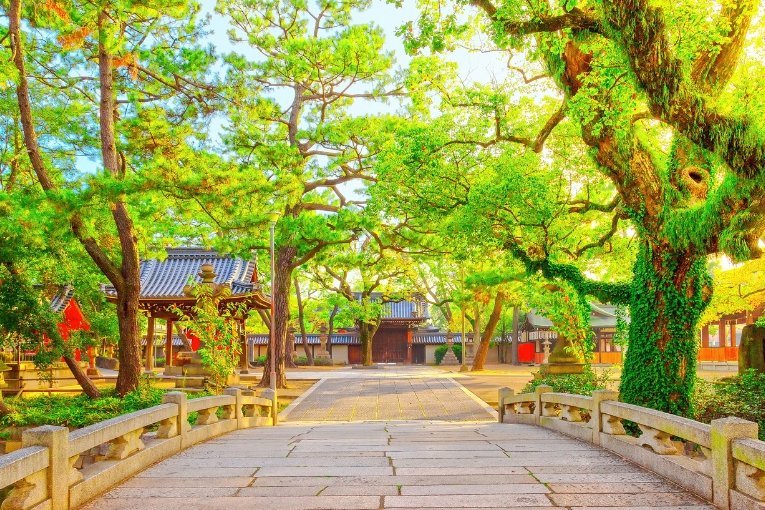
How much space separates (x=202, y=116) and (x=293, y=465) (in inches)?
386

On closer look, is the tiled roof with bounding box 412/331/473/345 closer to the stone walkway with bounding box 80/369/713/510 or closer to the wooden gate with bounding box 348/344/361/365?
the wooden gate with bounding box 348/344/361/365

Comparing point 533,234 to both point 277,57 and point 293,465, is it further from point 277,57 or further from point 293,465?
point 277,57

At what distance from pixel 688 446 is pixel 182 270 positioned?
2321 centimetres

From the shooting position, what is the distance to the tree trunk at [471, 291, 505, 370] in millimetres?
31900

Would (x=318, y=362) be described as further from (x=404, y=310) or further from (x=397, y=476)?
(x=397, y=476)

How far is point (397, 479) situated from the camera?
18.9 feet

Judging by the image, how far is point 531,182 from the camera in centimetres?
1272

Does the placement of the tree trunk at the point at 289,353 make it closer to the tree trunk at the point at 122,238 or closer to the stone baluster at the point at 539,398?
the tree trunk at the point at 122,238

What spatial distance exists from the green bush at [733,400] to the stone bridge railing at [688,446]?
162 cm

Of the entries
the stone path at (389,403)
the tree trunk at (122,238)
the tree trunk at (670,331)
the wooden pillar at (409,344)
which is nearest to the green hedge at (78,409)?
the tree trunk at (122,238)

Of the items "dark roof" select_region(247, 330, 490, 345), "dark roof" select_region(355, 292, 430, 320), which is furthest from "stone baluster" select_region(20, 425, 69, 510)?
"dark roof" select_region(247, 330, 490, 345)

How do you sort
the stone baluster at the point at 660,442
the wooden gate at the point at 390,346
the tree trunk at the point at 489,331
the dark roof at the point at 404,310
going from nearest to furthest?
the stone baluster at the point at 660,442 < the tree trunk at the point at 489,331 < the dark roof at the point at 404,310 < the wooden gate at the point at 390,346

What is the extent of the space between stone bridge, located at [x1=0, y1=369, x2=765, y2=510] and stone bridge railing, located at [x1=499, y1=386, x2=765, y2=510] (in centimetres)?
1

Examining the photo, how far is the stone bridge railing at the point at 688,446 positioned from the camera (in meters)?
4.73
